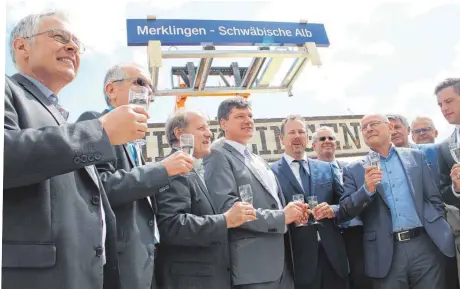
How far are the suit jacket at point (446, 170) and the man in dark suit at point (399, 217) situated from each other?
0.24m

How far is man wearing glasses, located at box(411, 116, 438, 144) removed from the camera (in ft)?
15.1

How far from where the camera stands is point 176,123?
299cm

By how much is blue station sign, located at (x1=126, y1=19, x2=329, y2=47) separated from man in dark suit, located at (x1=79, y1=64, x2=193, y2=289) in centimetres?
654

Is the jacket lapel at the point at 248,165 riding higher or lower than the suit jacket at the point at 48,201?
higher

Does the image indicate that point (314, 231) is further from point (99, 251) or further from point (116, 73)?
point (99, 251)

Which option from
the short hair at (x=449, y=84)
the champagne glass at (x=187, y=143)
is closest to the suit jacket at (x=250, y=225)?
the champagne glass at (x=187, y=143)

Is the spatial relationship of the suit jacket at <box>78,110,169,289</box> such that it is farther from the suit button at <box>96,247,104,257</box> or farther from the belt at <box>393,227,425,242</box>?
the belt at <box>393,227,425,242</box>

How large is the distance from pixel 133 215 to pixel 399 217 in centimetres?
210

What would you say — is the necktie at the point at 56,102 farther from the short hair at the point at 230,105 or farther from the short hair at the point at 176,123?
the short hair at the point at 230,105

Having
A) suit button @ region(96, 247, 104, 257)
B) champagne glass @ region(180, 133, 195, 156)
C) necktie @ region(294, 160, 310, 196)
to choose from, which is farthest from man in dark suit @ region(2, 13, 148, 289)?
necktie @ region(294, 160, 310, 196)

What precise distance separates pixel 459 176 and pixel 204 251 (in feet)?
6.00

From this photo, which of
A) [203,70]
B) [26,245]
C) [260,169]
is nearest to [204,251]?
[260,169]

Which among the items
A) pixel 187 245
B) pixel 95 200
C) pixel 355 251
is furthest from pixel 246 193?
pixel 355 251

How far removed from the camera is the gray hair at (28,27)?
63.8 inches
